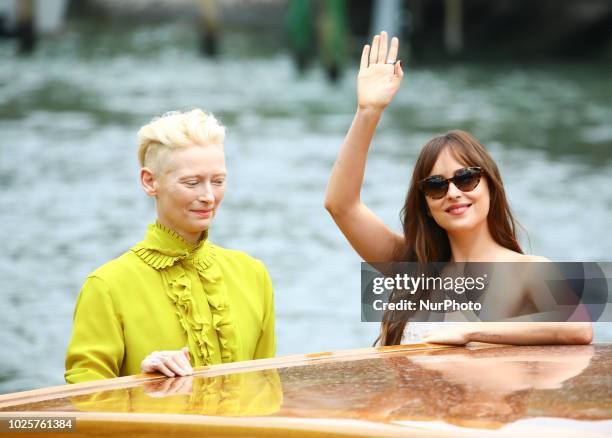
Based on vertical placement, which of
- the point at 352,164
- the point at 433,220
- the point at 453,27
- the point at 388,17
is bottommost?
the point at 433,220

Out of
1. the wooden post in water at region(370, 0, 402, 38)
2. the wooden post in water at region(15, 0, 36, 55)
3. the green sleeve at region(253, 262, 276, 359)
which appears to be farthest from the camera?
the wooden post in water at region(370, 0, 402, 38)

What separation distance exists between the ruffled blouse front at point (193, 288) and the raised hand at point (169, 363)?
184 mm

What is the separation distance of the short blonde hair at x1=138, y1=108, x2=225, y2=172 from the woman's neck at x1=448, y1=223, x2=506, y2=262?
2.12 ft

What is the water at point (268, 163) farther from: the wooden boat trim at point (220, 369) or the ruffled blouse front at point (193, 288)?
the wooden boat trim at point (220, 369)

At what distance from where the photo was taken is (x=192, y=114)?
2.77 metres

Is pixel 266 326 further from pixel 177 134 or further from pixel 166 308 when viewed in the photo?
pixel 177 134

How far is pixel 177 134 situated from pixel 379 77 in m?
0.61

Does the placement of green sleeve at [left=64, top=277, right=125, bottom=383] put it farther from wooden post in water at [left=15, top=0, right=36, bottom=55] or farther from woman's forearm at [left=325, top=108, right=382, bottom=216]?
wooden post in water at [left=15, top=0, right=36, bottom=55]

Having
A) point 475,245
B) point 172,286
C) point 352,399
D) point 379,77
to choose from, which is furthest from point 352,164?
point 352,399

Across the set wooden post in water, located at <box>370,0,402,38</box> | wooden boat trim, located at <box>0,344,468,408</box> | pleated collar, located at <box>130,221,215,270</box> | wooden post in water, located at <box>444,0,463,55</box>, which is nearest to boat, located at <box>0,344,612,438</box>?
wooden boat trim, located at <box>0,344,468,408</box>

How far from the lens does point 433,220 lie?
311 centimetres

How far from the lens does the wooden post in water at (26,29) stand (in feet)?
87.2

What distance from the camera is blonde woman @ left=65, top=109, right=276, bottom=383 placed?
267 cm

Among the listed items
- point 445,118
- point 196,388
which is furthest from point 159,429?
point 445,118
